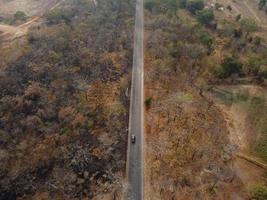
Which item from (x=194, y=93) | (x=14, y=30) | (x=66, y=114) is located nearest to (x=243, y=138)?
(x=194, y=93)

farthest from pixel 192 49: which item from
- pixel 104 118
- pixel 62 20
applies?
pixel 62 20

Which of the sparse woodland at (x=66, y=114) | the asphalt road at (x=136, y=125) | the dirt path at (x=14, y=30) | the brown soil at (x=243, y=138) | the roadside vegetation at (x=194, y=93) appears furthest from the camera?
the dirt path at (x=14, y=30)

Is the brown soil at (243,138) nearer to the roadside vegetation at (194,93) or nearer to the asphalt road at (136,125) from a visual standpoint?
the roadside vegetation at (194,93)

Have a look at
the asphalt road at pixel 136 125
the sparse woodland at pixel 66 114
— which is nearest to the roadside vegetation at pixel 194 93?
the asphalt road at pixel 136 125

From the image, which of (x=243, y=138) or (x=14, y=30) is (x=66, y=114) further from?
(x=14, y=30)

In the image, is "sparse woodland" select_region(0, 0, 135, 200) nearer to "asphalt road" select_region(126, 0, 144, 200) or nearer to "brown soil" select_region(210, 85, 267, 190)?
"asphalt road" select_region(126, 0, 144, 200)

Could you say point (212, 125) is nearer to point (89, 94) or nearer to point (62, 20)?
point (89, 94)

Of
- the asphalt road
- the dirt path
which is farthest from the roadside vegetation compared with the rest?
the dirt path

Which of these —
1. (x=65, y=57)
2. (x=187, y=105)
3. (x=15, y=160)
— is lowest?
(x=15, y=160)
